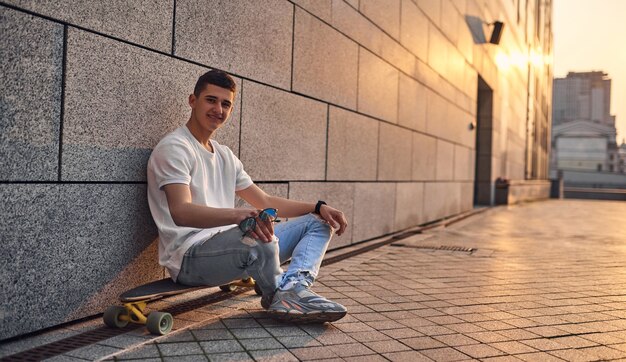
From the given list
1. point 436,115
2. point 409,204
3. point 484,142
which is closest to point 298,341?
point 409,204

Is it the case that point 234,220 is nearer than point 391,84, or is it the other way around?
point 234,220

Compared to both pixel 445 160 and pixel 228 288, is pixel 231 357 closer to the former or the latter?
pixel 228 288

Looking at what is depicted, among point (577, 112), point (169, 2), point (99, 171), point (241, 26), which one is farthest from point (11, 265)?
point (577, 112)

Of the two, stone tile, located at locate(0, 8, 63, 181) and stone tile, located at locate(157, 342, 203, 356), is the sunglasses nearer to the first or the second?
stone tile, located at locate(157, 342, 203, 356)

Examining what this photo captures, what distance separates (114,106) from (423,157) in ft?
23.5

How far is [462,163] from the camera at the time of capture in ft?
42.2

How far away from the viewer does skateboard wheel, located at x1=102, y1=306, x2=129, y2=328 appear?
117 inches

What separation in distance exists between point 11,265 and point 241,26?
8.54 feet

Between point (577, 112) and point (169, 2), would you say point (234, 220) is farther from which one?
point (577, 112)

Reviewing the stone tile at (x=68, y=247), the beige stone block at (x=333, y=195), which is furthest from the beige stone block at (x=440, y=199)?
the stone tile at (x=68, y=247)

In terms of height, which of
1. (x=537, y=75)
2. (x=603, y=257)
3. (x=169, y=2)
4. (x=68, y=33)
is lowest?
(x=603, y=257)

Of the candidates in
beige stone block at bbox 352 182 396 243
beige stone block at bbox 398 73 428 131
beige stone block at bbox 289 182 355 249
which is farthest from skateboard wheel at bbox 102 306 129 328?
beige stone block at bbox 398 73 428 131

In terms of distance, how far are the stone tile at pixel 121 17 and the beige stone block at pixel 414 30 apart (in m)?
5.39

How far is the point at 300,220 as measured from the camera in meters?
3.56
